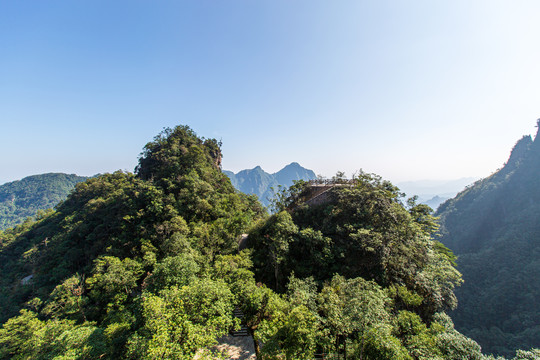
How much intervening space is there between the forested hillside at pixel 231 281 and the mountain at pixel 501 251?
180 feet

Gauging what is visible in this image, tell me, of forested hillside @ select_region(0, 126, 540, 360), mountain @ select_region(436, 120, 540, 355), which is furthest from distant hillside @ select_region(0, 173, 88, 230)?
mountain @ select_region(436, 120, 540, 355)

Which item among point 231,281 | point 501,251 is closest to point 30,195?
point 231,281

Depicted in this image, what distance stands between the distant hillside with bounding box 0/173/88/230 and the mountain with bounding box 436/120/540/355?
21517 centimetres

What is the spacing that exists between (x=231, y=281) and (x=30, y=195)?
20744 cm

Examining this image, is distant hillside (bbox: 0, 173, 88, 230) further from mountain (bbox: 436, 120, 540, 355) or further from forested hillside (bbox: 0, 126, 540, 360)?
mountain (bbox: 436, 120, 540, 355)

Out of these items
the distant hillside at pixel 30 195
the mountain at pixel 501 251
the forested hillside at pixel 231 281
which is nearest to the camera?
the forested hillside at pixel 231 281

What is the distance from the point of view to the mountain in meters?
49.3

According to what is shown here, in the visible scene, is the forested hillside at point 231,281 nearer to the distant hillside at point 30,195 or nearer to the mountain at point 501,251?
the mountain at point 501,251

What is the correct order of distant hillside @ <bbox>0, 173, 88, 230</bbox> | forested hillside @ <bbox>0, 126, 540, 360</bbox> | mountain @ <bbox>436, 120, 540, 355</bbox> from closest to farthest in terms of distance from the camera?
forested hillside @ <bbox>0, 126, 540, 360</bbox>, mountain @ <bbox>436, 120, 540, 355</bbox>, distant hillside @ <bbox>0, 173, 88, 230</bbox>

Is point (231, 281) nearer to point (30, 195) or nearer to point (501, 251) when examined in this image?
point (501, 251)

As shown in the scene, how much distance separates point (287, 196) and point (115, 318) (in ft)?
80.8

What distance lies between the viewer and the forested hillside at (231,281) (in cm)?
1102

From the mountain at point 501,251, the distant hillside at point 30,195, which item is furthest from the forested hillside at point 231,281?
the distant hillside at point 30,195

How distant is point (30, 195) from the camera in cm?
13938
